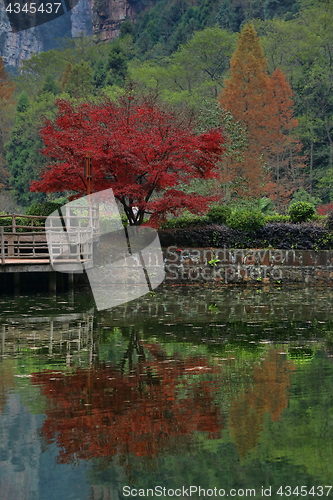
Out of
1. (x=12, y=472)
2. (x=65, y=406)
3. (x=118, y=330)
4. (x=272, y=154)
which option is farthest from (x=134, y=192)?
(x=272, y=154)

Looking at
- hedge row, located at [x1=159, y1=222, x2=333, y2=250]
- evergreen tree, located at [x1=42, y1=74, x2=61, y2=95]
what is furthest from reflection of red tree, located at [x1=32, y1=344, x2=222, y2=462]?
evergreen tree, located at [x1=42, y1=74, x2=61, y2=95]

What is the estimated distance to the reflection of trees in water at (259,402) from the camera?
5711 mm

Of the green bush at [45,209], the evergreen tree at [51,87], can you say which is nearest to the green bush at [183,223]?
the green bush at [45,209]

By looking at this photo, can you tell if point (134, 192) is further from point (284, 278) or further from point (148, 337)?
point (148, 337)

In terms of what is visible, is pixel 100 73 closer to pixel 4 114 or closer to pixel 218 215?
pixel 4 114

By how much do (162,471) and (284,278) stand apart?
14.9 m

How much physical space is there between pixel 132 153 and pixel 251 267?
16.8ft

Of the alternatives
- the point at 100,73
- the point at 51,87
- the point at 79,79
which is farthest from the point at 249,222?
the point at 51,87

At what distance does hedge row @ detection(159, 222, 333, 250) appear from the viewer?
773 inches

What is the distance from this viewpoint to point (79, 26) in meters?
102

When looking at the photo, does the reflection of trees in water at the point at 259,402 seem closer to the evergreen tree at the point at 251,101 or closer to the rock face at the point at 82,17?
the evergreen tree at the point at 251,101

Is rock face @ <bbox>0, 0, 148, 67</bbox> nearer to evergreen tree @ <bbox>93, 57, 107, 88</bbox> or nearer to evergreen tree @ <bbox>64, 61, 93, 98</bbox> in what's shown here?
evergreen tree @ <bbox>64, 61, 93, 98</bbox>

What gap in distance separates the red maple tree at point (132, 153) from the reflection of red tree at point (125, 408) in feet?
35.3

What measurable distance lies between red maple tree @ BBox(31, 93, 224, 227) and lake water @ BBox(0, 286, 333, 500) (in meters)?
7.29
